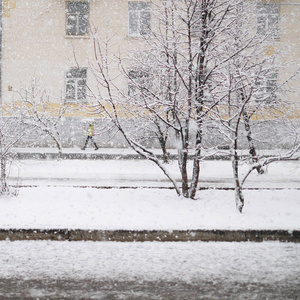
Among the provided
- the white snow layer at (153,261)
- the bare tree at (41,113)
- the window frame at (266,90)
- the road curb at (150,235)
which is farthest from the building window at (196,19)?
the bare tree at (41,113)

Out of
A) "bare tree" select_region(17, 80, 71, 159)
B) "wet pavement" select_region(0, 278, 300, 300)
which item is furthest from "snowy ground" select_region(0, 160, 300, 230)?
"bare tree" select_region(17, 80, 71, 159)

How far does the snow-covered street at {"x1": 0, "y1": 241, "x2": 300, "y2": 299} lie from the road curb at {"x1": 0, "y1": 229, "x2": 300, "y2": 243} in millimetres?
100

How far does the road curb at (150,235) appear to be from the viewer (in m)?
5.35

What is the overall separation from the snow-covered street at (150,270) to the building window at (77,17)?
18.4 m

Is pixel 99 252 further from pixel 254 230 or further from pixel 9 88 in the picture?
pixel 9 88

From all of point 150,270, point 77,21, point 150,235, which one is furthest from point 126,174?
point 77,21

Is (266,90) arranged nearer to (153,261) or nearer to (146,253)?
(146,253)

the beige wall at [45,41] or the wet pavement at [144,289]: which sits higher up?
the beige wall at [45,41]

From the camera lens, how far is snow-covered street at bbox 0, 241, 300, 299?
3.80 meters

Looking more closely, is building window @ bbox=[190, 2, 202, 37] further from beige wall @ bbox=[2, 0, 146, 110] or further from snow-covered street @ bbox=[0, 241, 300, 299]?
beige wall @ bbox=[2, 0, 146, 110]

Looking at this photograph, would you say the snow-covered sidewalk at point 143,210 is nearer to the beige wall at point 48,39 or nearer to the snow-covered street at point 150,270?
the snow-covered street at point 150,270

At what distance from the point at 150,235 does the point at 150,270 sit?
986mm

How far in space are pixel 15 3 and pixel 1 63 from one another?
342 centimetres

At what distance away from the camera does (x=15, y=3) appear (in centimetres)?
2119
